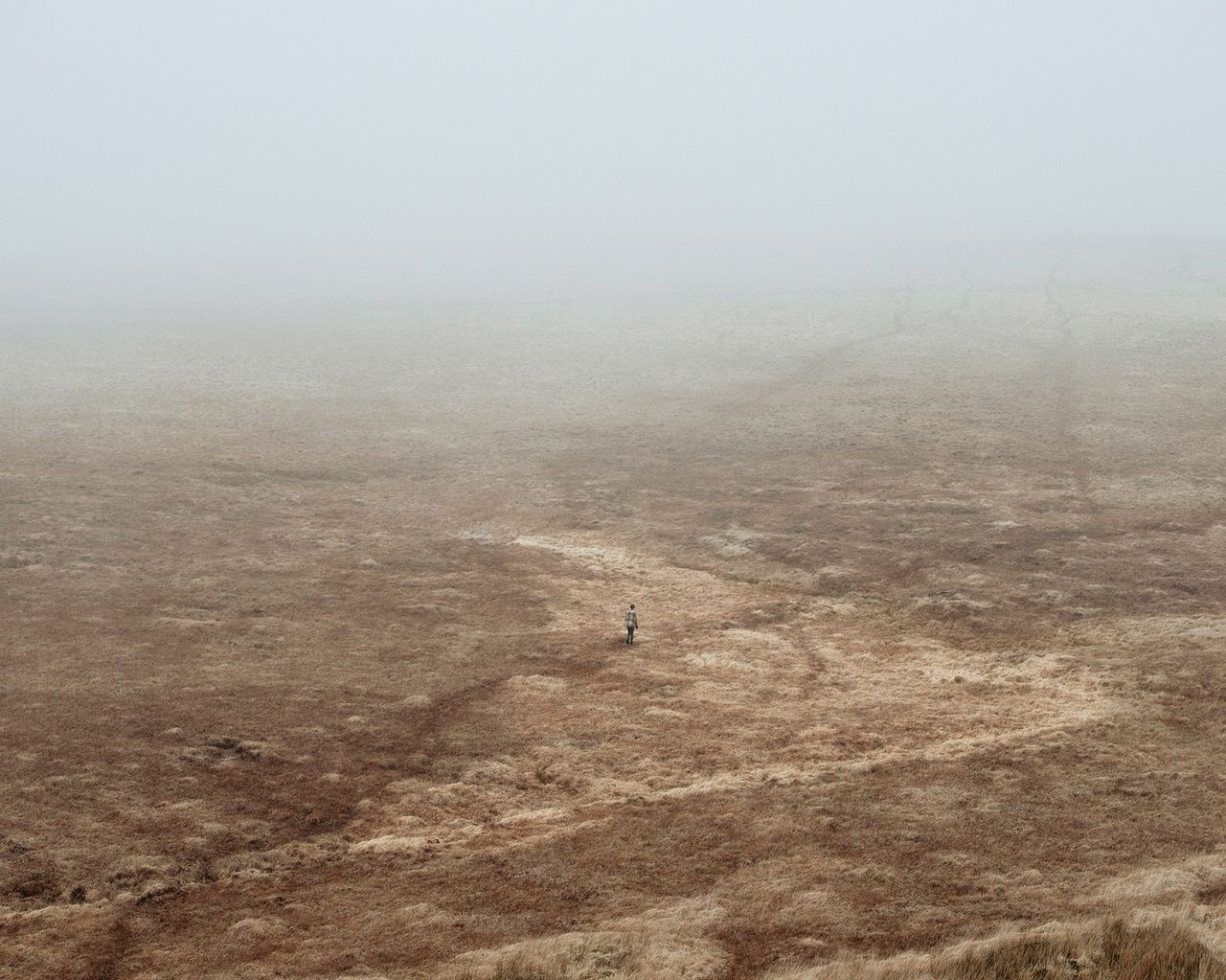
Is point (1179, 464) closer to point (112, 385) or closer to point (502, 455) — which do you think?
point (502, 455)

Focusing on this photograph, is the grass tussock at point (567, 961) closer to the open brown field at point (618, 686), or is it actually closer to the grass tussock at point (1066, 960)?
the open brown field at point (618, 686)

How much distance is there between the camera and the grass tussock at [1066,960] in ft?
26.7

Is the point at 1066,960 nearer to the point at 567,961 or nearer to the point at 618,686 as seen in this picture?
the point at 567,961

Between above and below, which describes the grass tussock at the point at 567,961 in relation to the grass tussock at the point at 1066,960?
below

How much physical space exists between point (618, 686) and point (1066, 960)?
26.8 ft

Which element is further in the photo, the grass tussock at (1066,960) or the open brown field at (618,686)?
the open brown field at (618,686)

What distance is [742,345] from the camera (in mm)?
44500

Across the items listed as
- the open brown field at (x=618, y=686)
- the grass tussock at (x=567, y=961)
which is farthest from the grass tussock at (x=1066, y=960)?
the grass tussock at (x=567, y=961)

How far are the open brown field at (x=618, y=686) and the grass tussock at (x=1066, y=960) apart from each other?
4cm

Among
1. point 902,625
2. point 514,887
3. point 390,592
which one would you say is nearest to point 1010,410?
point 902,625

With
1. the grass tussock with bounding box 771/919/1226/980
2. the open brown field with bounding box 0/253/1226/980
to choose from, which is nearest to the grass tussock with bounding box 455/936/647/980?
the open brown field with bounding box 0/253/1226/980

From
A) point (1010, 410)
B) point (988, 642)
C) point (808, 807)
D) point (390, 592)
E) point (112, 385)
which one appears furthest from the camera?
point (112, 385)

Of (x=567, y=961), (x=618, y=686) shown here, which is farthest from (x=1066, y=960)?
(x=618, y=686)

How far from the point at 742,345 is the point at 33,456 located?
82.5 ft
